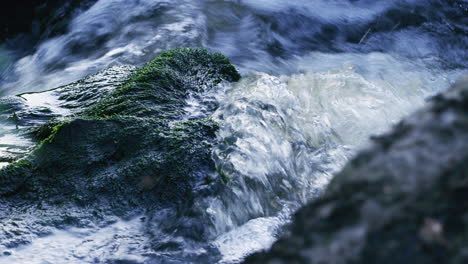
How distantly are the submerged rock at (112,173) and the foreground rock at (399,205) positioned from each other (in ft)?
8.73

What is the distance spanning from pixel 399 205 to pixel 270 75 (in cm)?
614

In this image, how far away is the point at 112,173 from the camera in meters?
3.72

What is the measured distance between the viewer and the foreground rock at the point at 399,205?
791 mm

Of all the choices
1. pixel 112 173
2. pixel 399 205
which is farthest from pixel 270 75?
pixel 399 205

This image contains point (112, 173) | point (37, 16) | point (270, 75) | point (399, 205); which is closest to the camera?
point (399, 205)

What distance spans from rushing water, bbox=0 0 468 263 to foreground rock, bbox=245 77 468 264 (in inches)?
100

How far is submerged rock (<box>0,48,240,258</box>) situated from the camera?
11.4 ft

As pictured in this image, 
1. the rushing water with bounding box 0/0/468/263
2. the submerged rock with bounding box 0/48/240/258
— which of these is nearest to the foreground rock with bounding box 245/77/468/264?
the rushing water with bounding box 0/0/468/263

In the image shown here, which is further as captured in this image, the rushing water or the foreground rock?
the rushing water

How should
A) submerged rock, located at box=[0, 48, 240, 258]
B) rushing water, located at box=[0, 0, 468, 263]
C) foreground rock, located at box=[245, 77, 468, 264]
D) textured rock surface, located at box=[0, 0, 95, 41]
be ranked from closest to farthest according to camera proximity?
foreground rock, located at box=[245, 77, 468, 264] < submerged rock, located at box=[0, 48, 240, 258] < rushing water, located at box=[0, 0, 468, 263] < textured rock surface, located at box=[0, 0, 95, 41]

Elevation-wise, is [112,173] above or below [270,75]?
above

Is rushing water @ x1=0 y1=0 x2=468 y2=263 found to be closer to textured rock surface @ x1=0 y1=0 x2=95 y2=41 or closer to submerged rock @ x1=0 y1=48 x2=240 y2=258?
submerged rock @ x1=0 y1=48 x2=240 y2=258

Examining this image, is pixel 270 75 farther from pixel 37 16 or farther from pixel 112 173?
pixel 37 16

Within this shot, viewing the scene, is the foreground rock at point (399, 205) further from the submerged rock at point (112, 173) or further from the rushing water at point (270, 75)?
the submerged rock at point (112, 173)
